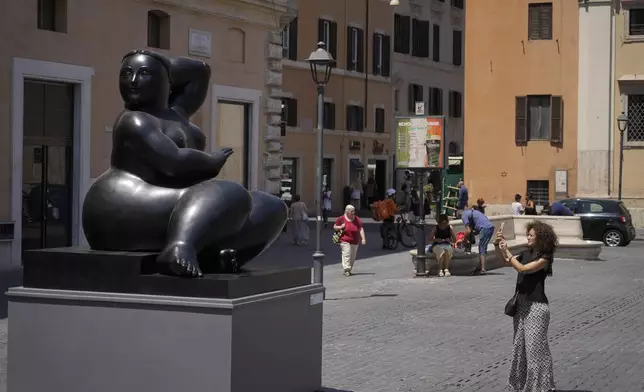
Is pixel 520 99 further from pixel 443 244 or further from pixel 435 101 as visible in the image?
pixel 443 244

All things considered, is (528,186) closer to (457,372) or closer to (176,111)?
(457,372)

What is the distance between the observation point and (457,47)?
2499 inches

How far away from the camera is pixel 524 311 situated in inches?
396

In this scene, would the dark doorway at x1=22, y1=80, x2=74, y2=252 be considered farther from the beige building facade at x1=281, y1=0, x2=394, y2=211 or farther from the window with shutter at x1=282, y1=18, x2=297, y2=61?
the window with shutter at x1=282, y1=18, x2=297, y2=61

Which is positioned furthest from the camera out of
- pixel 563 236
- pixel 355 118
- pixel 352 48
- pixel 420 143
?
pixel 355 118

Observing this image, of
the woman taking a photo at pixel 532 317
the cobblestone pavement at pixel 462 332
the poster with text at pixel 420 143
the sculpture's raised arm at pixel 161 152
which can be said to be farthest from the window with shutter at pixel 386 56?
the sculpture's raised arm at pixel 161 152

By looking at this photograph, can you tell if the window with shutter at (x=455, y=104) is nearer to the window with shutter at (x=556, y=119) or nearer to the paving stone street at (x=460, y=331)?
the window with shutter at (x=556, y=119)

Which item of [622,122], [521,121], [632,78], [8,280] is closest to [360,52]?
[521,121]

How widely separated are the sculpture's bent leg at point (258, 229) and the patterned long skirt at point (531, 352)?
320 centimetres

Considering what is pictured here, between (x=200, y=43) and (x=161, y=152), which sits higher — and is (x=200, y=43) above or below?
above

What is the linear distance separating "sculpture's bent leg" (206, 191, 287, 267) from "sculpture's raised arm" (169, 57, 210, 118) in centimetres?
74

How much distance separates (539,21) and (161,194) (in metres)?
36.7

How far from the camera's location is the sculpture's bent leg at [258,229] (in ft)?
24.0

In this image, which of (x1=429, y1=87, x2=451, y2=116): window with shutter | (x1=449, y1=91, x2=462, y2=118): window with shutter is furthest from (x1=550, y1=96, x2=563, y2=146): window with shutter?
(x1=449, y1=91, x2=462, y2=118): window with shutter
